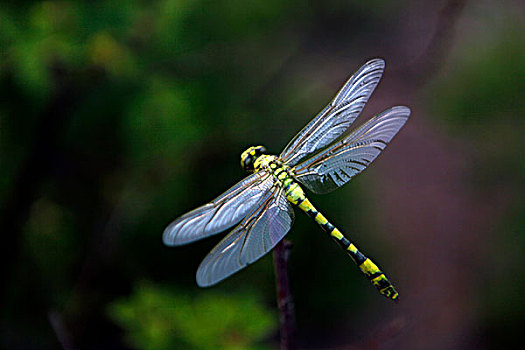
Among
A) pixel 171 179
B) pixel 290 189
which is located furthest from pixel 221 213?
pixel 171 179

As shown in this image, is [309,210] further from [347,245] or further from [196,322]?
[196,322]

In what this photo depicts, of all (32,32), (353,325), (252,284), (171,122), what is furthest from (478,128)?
(32,32)

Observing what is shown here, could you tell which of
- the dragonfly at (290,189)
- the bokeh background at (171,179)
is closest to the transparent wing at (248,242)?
the dragonfly at (290,189)

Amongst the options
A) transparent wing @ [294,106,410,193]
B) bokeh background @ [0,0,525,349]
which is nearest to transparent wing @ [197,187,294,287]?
transparent wing @ [294,106,410,193]

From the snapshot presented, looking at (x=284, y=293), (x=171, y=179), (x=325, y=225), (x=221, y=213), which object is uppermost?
(x=171, y=179)

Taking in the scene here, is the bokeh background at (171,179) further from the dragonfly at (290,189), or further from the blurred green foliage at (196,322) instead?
the dragonfly at (290,189)

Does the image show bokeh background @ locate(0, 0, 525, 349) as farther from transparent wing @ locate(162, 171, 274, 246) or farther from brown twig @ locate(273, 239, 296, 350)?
transparent wing @ locate(162, 171, 274, 246)
